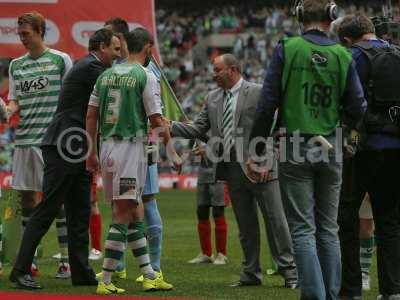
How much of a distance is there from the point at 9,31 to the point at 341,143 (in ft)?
20.4

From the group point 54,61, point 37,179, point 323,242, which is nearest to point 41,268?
point 37,179

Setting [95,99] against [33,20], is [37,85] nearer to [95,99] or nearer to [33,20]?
[33,20]

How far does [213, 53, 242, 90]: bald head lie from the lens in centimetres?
982

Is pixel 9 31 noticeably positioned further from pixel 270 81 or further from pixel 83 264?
pixel 270 81

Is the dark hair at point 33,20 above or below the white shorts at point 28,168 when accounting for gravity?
→ above

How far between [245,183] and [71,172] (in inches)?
65.3

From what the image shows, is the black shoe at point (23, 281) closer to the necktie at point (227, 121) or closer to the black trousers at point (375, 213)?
the necktie at point (227, 121)

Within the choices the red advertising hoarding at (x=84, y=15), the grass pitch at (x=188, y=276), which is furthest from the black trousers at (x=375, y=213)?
the red advertising hoarding at (x=84, y=15)

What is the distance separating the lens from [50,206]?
9078 mm

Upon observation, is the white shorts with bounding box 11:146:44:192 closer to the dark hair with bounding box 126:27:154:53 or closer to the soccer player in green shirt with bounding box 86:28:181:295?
the soccer player in green shirt with bounding box 86:28:181:295

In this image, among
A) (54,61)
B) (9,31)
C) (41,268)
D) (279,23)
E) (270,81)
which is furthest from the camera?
(279,23)

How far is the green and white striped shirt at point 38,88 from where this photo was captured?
9.67 m

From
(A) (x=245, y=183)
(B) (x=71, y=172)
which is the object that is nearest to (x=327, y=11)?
(A) (x=245, y=183)

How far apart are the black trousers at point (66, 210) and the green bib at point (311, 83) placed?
2.48 m
